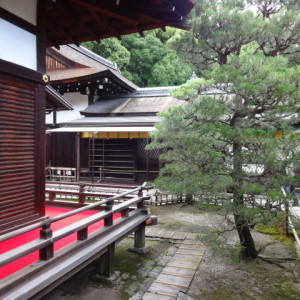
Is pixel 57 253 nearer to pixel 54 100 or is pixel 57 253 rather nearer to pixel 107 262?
pixel 107 262

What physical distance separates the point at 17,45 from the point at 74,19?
56.4 inches

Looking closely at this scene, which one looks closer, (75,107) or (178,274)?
(178,274)

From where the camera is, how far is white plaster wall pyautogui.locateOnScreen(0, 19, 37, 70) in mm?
4113

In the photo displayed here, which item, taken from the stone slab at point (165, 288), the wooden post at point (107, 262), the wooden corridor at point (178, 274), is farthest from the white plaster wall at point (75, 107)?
the stone slab at point (165, 288)

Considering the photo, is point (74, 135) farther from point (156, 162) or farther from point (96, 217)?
point (96, 217)

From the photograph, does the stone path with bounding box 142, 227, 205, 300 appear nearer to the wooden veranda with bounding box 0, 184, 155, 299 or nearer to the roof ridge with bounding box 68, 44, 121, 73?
the wooden veranda with bounding box 0, 184, 155, 299

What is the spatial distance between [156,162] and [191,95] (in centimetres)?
891

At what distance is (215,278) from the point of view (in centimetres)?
495

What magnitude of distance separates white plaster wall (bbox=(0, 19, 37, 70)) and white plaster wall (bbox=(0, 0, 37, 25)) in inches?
8.0

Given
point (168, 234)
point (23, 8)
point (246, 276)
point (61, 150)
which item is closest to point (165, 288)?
point (246, 276)

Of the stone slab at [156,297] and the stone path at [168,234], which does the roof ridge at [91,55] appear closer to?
the stone path at [168,234]

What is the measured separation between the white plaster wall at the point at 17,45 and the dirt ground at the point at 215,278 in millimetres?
3658

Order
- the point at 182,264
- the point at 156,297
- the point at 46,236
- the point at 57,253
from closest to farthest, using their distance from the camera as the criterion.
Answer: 1. the point at 46,236
2. the point at 57,253
3. the point at 156,297
4. the point at 182,264

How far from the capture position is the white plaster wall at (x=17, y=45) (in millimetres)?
4113
